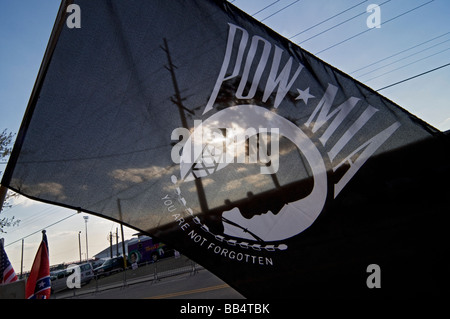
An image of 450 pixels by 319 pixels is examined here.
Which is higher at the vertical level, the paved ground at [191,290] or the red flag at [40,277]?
the red flag at [40,277]

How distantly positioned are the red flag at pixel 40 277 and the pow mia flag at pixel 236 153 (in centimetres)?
413

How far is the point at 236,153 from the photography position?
2125mm

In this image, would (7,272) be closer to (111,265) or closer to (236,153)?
(236,153)

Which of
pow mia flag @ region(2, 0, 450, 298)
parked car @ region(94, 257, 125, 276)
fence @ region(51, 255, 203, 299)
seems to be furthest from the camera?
parked car @ region(94, 257, 125, 276)

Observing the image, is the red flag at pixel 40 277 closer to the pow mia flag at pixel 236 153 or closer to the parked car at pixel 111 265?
the pow mia flag at pixel 236 153

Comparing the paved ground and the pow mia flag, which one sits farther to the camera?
the paved ground

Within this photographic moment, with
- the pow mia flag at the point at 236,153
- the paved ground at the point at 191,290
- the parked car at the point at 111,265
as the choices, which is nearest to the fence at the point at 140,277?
the paved ground at the point at 191,290

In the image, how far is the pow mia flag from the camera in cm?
183

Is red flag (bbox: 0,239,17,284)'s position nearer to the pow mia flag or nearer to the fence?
the pow mia flag

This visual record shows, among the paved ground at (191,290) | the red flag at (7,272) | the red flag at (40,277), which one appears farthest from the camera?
the paved ground at (191,290)

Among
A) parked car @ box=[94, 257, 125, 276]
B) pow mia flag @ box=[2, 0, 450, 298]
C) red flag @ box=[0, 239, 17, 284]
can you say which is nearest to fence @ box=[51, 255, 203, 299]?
parked car @ box=[94, 257, 125, 276]

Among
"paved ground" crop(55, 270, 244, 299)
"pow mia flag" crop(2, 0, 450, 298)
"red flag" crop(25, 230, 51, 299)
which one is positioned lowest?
"paved ground" crop(55, 270, 244, 299)

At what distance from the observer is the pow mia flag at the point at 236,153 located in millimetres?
1828

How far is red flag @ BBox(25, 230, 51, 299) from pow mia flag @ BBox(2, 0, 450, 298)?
4.13m
